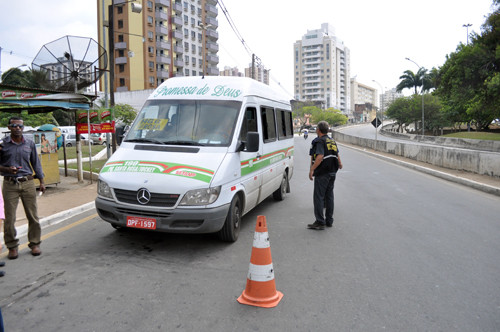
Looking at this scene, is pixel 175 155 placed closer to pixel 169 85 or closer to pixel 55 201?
pixel 169 85

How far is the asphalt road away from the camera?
3.46 m

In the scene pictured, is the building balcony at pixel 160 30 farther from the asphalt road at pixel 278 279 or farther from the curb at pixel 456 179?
the asphalt road at pixel 278 279

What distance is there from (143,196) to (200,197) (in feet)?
2.35

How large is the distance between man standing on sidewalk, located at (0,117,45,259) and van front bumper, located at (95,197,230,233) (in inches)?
41.2

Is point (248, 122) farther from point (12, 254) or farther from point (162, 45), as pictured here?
point (162, 45)

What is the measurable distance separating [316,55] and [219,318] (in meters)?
170

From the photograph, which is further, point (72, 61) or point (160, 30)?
point (160, 30)

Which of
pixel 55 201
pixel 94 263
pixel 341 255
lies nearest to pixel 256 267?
pixel 341 255

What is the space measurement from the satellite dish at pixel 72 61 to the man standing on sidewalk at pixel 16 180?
8024mm

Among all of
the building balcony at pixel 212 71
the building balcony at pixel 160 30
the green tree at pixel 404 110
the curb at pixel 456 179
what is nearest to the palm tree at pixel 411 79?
the green tree at pixel 404 110

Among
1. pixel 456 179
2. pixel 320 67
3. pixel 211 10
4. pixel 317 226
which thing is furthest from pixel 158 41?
pixel 320 67

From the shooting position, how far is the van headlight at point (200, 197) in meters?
5.00

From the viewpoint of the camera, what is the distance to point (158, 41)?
229 ft

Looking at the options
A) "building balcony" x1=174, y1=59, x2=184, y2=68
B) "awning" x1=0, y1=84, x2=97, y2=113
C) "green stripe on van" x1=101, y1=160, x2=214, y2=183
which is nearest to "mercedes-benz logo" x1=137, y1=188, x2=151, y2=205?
"green stripe on van" x1=101, y1=160, x2=214, y2=183
